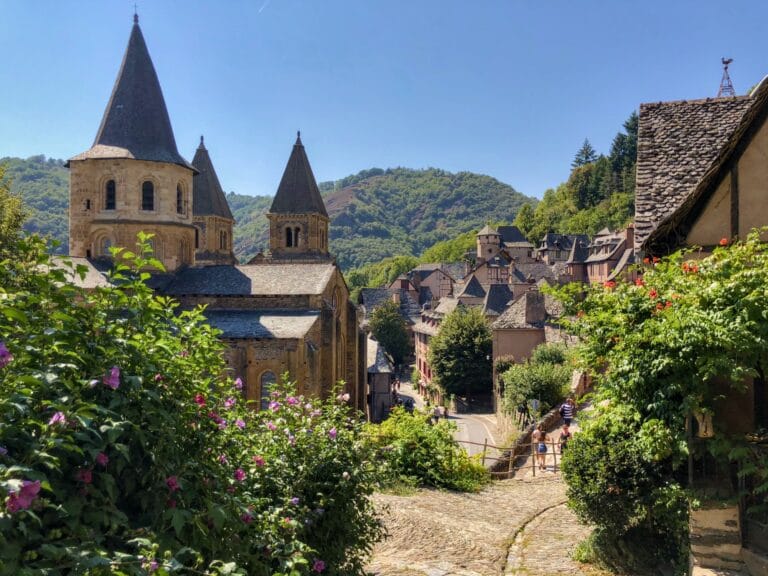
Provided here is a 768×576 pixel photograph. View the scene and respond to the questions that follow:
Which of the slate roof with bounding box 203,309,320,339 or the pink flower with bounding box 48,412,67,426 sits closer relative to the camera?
the pink flower with bounding box 48,412,67,426

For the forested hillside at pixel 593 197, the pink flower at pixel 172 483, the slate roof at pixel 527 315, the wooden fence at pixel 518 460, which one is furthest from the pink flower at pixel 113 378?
the forested hillside at pixel 593 197

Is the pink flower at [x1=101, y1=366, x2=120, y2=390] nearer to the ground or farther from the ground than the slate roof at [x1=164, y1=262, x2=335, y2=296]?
nearer to the ground

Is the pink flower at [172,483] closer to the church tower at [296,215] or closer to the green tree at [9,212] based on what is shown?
the green tree at [9,212]

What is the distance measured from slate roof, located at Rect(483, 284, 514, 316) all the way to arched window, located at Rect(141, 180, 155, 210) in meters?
32.0

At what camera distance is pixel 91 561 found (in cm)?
336

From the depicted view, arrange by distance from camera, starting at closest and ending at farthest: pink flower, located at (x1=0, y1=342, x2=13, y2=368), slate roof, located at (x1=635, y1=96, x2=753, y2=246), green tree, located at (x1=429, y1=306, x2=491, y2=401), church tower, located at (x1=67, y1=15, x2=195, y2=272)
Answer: pink flower, located at (x1=0, y1=342, x2=13, y2=368) → slate roof, located at (x1=635, y1=96, x2=753, y2=246) → church tower, located at (x1=67, y1=15, x2=195, y2=272) → green tree, located at (x1=429, y1=306, x2=491, y2=401)

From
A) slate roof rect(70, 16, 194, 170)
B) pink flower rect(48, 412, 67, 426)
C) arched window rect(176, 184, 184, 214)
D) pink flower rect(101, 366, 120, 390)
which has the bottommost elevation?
pink flower rect(48, 412, 67, 426)

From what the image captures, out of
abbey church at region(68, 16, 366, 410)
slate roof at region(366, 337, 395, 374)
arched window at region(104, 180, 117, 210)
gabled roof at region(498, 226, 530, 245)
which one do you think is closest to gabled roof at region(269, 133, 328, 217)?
slate roof at region(366, 337, 395, 374)

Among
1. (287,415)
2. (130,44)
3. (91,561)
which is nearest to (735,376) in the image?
(287,415)

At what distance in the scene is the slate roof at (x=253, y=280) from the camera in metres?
28.0

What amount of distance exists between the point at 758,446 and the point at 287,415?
5.53 m

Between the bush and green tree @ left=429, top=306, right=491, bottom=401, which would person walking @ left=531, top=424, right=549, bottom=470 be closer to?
the bush

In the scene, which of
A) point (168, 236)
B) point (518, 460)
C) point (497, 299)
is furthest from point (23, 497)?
point (497, 299)

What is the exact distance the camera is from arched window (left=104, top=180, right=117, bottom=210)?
29281 millimetres
